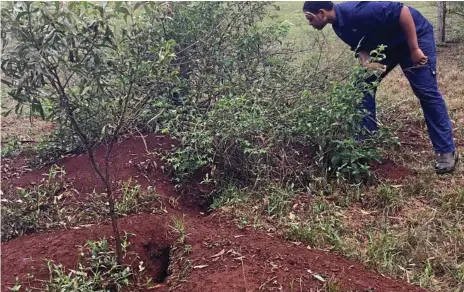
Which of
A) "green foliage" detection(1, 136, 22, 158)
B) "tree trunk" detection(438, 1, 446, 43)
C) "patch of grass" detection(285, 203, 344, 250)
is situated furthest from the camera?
"tree trunk" detection(438, 1, 446, 43)

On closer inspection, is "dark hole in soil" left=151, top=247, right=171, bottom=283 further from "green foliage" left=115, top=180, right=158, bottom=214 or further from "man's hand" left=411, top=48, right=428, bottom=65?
"man's hand" left=411, top=48, right=428, bottom=65

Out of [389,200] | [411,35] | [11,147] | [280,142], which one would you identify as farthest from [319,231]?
[11,147]

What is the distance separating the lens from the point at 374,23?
4.21 metres

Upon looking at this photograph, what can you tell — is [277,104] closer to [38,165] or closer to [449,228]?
[449,228]

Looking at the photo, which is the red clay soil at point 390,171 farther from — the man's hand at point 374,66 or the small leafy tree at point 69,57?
the small leafy tree at point 69,57

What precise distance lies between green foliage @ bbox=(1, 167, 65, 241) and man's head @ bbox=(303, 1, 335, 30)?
2.18 metres

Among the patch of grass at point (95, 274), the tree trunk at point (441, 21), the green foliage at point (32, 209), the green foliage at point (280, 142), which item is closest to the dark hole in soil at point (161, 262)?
the patch of grass at point (95, 274)

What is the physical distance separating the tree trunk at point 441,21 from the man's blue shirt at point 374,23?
5.57 m

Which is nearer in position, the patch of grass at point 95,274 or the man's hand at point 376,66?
the patch of grass at point 95,274

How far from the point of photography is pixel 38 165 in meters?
4.58

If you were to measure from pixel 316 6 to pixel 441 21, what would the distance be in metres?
6.24

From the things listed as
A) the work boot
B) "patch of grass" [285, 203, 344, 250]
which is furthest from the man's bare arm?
"patch of grass" [285, 203, 344, 250]

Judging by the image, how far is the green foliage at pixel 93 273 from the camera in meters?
2.80

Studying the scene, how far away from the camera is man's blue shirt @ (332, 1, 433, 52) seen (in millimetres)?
4141
